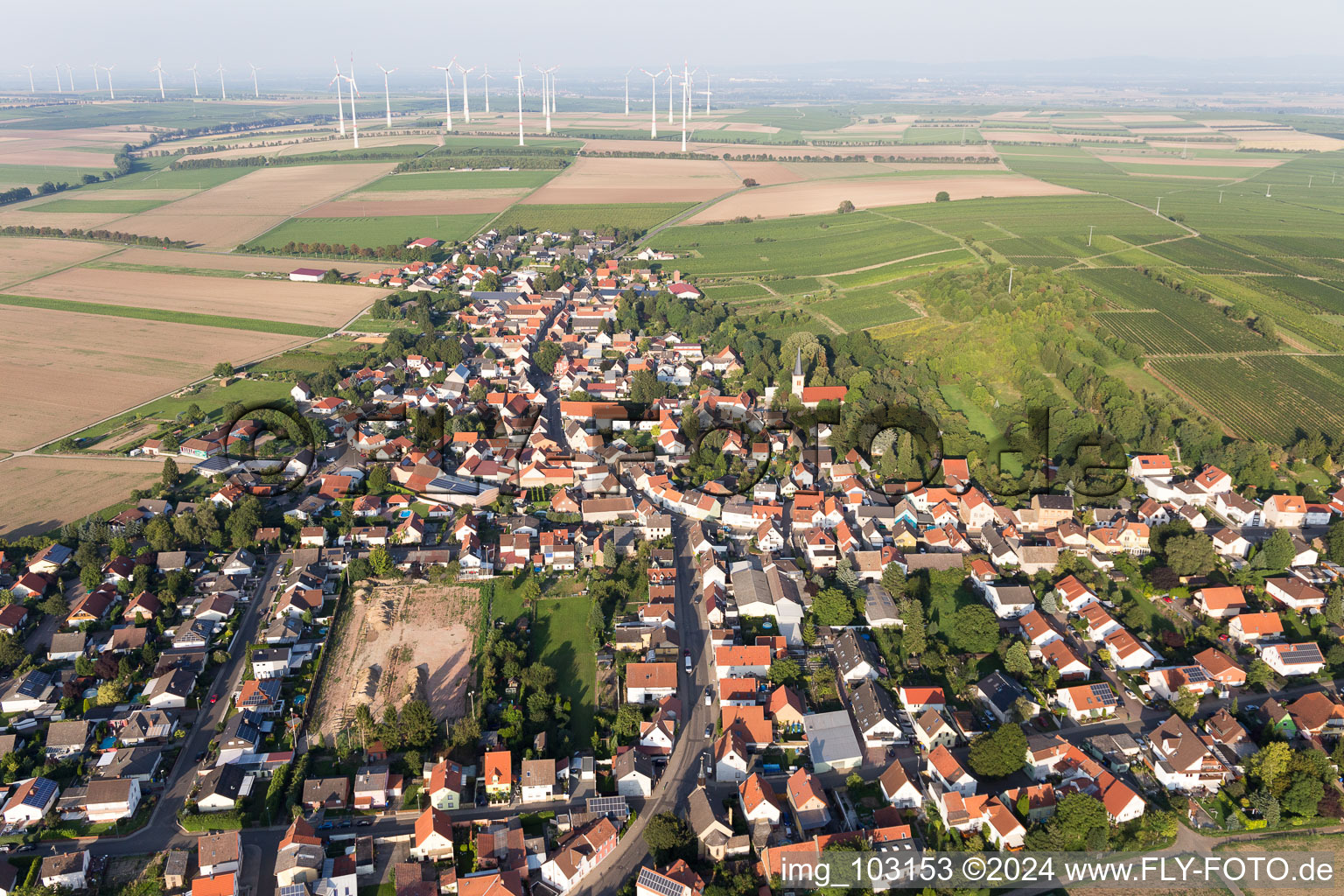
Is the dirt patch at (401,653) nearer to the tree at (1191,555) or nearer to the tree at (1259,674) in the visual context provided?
the tree at (1259,674)

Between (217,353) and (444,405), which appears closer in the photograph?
(444,405)

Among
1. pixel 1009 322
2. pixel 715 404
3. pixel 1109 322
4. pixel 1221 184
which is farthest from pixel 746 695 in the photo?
pixel 1221 184

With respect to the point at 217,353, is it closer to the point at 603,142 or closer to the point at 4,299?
the point at 4,299

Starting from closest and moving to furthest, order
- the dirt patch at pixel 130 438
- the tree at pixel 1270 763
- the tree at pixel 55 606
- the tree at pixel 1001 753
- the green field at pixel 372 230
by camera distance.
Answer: the tree at pixel 1270 763
the tree at pixel 1001 753
the tree at pixel 55 606
the dirt patch at pixel 130 438
the green field at pixel 372 230

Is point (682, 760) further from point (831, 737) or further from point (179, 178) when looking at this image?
point (179, 178)

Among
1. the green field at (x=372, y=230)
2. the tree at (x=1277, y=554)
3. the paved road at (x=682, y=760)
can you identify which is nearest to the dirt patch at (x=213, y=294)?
the green field at (x=372, y=230)

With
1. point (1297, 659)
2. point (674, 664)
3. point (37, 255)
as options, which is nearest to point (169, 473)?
point (674, 664)
